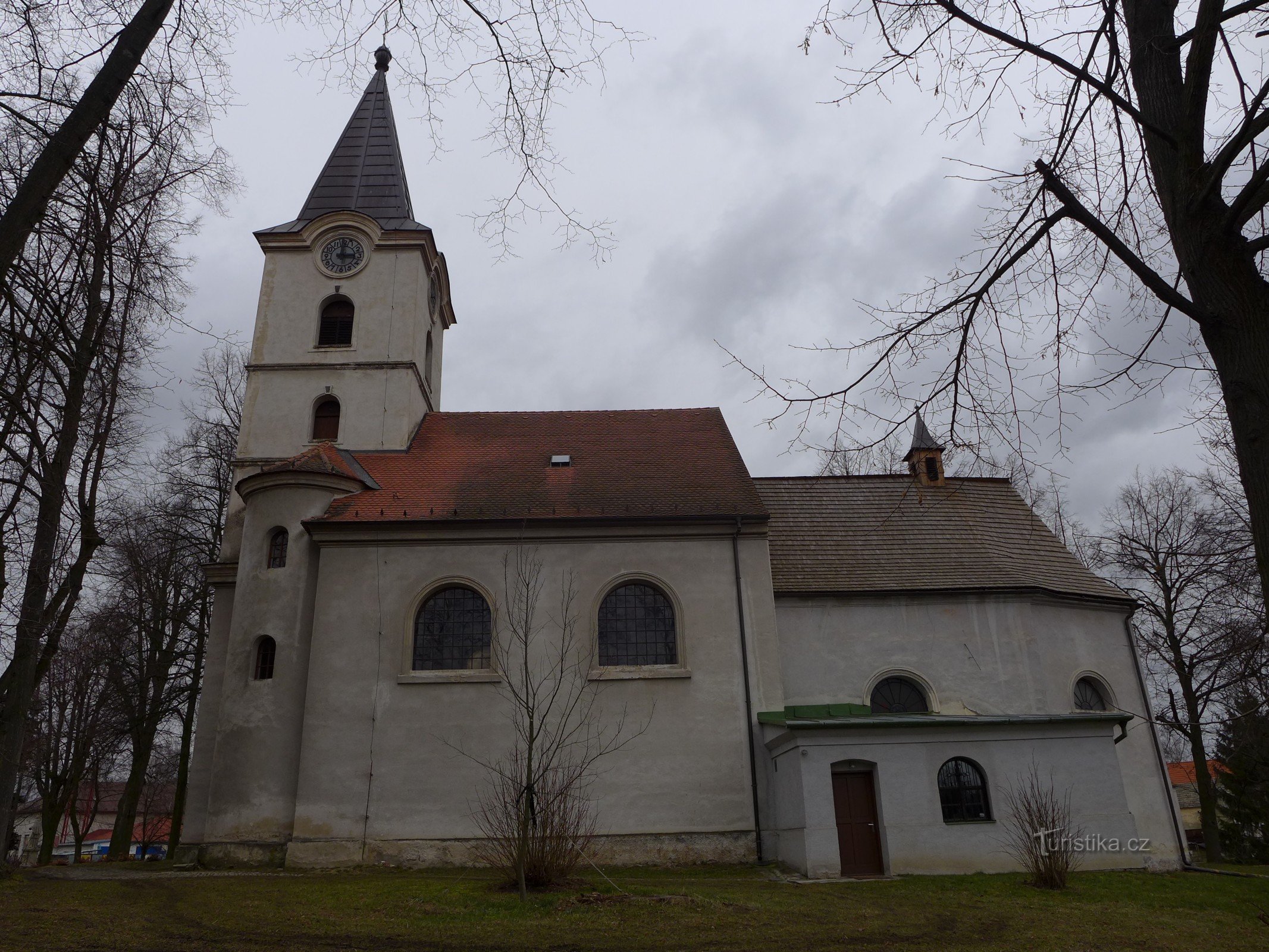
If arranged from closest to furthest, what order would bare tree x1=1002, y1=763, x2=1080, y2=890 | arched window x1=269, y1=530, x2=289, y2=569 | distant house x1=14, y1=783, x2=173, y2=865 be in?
bare tree x1=1002, y1=763, x2=1080, y2=890
arched window x1=269, y1=530, x2=289, y2=569
distant house x1=14, y1=783, x2=173, y2=865

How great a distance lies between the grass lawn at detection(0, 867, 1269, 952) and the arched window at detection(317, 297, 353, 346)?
13989mm

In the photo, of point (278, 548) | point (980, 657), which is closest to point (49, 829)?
point (278, 548)

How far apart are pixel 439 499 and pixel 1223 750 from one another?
3068cm

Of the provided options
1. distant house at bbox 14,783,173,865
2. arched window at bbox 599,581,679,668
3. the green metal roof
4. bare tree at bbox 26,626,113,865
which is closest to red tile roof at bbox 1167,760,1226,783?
the green metal roof

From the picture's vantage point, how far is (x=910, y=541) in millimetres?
21703

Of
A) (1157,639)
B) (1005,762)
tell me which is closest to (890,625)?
(1005,762)

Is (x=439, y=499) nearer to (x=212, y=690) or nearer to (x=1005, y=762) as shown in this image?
(x=212, y=690)

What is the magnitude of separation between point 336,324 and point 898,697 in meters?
17.2

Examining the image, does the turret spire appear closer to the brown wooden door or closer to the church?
the church

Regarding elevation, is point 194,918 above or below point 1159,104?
below

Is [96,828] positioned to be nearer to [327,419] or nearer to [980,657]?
[327,419]

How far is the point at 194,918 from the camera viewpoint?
10570 millimetres

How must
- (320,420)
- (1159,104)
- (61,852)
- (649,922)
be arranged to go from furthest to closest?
(61,852)
(320,420)
(649,922)
(1159,104)

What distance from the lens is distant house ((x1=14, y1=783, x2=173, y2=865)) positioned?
37.1m
